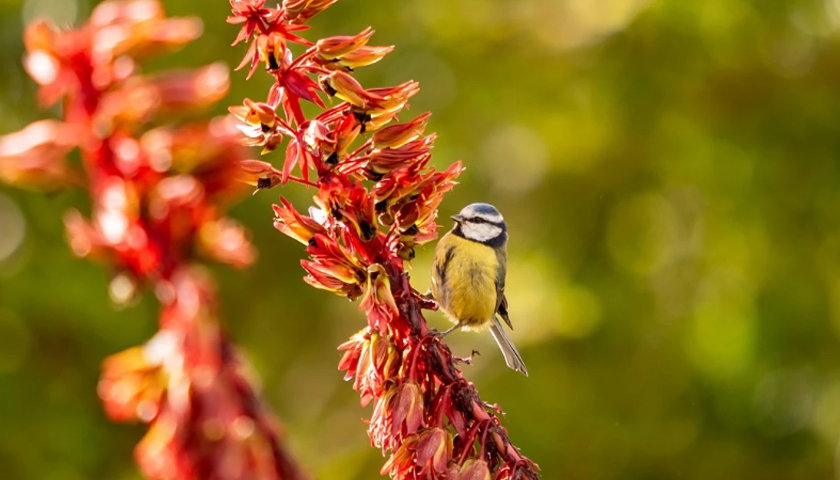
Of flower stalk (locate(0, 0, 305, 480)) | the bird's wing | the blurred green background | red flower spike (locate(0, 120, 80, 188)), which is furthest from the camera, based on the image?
the blurred green background

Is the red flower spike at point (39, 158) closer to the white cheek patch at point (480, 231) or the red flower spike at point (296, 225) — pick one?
the red flower spike at point (296, 225)

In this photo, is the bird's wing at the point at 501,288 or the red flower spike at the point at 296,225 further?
→ the bird's wing at the point at 501,288

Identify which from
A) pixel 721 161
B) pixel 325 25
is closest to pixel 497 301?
pixel 721 161

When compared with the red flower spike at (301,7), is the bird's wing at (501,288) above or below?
below

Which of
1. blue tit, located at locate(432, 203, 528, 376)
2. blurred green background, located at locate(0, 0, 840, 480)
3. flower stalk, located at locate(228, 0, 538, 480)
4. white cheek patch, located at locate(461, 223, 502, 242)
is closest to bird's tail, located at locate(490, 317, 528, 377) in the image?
blue tit, located at locate(432, 203, 528, 376)

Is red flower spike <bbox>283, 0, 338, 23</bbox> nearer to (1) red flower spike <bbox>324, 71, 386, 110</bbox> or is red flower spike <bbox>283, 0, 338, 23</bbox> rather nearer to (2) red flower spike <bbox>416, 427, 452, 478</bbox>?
(1) red flower spike <bbox>324, 71, 386, 110</bbox>

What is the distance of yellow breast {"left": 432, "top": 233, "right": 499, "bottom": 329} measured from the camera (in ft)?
8.68

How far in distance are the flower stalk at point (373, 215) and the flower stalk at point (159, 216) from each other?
13 centimetres

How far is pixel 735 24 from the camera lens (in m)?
5.45

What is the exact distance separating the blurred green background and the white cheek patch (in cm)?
213

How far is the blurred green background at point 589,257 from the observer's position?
5023 mm

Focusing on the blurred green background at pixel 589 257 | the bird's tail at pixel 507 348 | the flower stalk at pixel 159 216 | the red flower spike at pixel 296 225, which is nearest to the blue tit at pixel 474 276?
the bird's tail at pixel 507 348

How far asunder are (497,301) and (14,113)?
11.6 ft

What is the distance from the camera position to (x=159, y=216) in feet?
4.91
